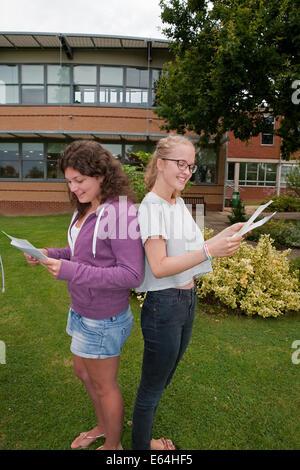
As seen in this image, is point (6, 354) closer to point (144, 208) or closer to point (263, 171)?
point (144, 208)

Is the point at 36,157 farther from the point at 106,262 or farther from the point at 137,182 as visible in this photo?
the point at 106,262

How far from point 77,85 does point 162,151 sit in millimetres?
16026

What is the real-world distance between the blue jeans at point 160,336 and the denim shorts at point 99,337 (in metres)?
0.14

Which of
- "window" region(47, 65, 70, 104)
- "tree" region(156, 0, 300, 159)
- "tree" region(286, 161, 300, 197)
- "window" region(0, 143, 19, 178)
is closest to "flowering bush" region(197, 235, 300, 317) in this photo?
"tree" region(156, 0, 300, 159)

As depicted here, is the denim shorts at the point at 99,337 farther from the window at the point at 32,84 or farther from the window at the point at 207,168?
the window at the point at 32,84

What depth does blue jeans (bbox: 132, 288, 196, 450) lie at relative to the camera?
5.31 ft

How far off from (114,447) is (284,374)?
75.2 inches

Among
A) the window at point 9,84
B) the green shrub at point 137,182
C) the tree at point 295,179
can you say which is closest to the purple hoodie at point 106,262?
the green shrub at point 137,182

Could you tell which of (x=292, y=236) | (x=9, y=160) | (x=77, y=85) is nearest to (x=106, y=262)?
(x=292, y=236)

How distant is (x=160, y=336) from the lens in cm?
162

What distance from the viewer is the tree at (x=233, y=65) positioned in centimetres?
796

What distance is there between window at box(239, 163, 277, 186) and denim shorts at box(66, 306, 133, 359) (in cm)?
2724

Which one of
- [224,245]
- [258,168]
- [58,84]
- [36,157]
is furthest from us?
[258,168]

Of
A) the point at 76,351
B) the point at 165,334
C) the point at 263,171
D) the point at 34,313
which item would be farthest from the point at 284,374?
the point at 263,171
